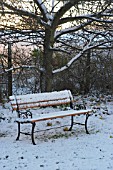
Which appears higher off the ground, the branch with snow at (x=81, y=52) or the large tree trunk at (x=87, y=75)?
the branch with snow at (x=81, y=52)

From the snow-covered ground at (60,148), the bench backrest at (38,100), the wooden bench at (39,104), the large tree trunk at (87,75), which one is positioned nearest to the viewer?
the snow-covered ground at (60,148)

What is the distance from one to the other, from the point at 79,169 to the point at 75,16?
573cm

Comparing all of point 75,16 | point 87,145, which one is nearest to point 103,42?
point 75,16

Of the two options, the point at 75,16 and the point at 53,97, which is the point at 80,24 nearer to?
the point at 75,16

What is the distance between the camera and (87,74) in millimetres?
13305

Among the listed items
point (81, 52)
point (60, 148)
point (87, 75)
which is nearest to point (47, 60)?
point (81, 52)

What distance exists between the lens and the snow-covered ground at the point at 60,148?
5.01m

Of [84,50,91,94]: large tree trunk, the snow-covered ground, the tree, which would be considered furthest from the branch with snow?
the snow-covered ground

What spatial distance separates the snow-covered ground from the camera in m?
5.01

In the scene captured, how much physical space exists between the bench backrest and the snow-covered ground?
60 cm

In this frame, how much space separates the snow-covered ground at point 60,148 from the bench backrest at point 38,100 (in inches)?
23.6

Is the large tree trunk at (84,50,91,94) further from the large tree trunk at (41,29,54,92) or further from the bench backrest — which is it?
the bench backrest

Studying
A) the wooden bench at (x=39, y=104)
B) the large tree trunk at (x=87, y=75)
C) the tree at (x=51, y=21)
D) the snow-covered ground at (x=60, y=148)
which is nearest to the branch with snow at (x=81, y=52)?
the tree at (x=51, y=21)

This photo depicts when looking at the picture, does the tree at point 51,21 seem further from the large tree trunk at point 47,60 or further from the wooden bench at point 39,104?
the wooden bench at point 39,104
